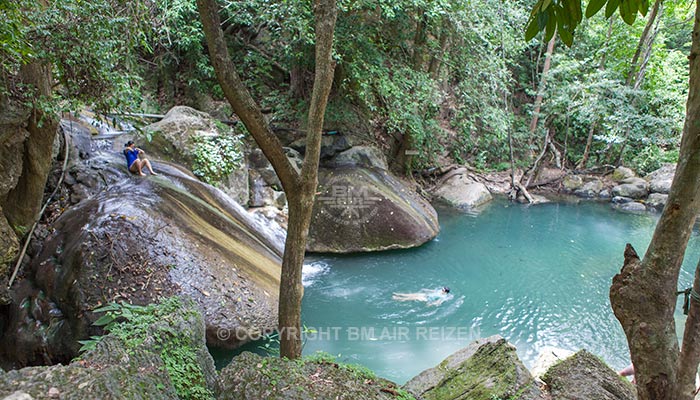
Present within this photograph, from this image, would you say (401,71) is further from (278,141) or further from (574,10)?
(574,10)

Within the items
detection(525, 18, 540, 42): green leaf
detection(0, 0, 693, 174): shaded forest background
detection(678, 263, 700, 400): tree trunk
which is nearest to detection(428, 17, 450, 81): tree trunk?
detection(0, 0, 693, 174): shaded forest background

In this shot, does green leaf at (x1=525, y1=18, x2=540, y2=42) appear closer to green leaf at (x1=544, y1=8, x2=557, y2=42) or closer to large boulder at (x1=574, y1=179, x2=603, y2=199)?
green leaf at (x1=544, y1=8, x2=557, y2=42)

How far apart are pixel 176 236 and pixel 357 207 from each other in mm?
4463

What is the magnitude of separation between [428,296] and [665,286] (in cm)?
542

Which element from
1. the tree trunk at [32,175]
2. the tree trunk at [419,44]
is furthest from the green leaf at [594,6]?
the tree trunk at [419,44]

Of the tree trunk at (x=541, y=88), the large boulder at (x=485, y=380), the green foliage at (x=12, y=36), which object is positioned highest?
the tree trunk at (x=541, y=88)

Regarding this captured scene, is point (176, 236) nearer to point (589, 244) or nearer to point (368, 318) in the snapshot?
point (368, 318)

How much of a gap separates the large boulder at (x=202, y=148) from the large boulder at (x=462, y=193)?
21.6 ft

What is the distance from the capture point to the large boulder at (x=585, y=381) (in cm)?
257

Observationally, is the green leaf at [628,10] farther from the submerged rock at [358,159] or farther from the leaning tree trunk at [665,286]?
the submerged rock at [358,159]

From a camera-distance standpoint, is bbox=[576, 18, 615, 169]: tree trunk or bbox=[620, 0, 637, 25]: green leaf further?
bbox=[576, 18, 615, 169]: tree trunk

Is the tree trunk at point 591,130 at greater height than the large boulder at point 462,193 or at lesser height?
greater

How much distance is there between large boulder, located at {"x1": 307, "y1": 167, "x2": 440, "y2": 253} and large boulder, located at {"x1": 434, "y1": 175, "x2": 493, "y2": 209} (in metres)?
3.29

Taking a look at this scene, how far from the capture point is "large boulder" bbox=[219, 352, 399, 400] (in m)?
2.15
